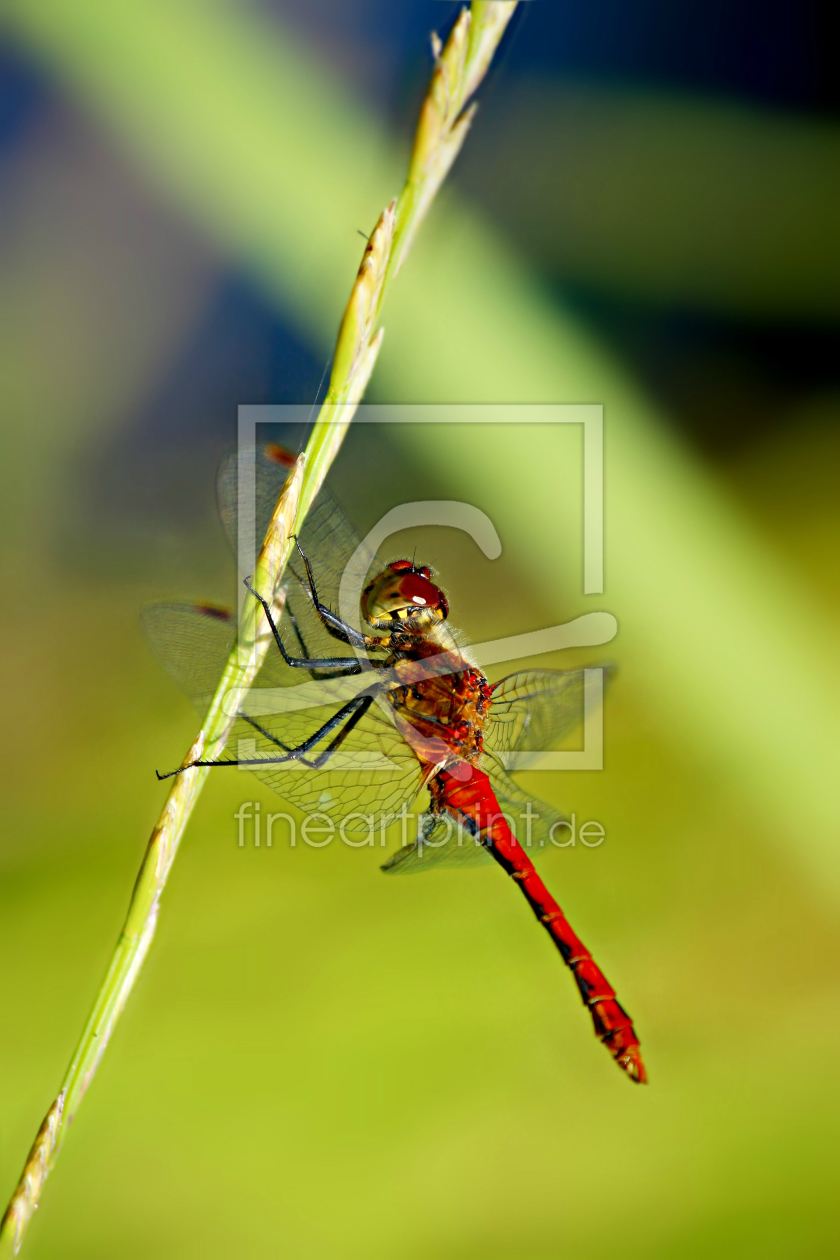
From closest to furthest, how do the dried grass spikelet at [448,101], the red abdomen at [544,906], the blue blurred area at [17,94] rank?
the dried grass spikelet at [448,101], the red abdomen at [544,906], the blue blurred area at [17,94]

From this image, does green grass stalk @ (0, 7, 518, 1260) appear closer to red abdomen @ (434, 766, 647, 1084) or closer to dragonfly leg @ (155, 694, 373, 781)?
dragonfly leg @ (155, 694, 373, 781)

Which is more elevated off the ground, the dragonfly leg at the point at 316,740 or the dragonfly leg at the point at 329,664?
the dragonfly leg at the point at 329,664

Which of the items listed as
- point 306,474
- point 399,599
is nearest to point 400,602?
point 399,599

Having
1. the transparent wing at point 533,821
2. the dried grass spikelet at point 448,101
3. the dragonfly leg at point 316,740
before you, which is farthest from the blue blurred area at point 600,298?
the dried grass spikelet at point 448,101

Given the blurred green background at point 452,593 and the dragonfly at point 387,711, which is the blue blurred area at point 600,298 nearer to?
the blurred green background at point 452,593

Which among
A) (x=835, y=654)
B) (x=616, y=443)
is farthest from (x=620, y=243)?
Answer: (x=835, y=654)

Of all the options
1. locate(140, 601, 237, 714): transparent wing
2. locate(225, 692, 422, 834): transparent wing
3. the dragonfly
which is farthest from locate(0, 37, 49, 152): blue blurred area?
locate(225, 692, 422, 834): transparent wing

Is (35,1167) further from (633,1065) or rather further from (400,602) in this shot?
(400,602)
